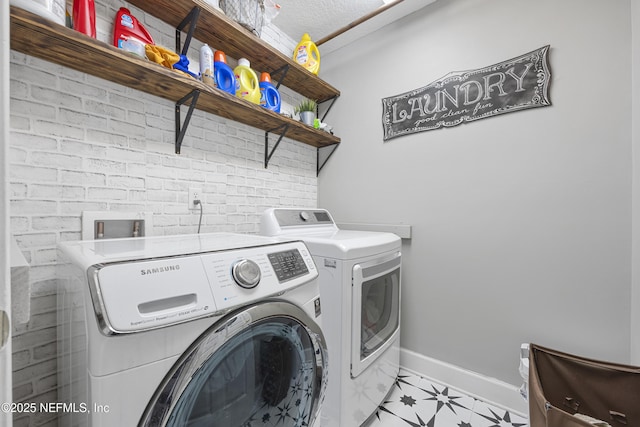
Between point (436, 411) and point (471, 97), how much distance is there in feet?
6.30

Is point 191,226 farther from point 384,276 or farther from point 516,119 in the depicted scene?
point 516,119

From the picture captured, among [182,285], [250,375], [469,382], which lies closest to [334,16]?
[182,285]

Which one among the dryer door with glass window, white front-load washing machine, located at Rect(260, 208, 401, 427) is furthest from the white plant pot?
the dryer door with glass window

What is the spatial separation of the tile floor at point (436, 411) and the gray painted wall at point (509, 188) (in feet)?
0.63

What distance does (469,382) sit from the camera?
166cm

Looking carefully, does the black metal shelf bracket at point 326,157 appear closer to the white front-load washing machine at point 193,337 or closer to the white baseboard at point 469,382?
the white front-load washing machine at point 193,337

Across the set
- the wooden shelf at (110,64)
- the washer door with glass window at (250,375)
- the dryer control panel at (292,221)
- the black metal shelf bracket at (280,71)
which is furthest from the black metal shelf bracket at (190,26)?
the washer door with glass window at (250,375)

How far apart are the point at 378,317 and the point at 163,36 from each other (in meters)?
1.99

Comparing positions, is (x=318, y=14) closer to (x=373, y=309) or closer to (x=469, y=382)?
(x=373, y=309)

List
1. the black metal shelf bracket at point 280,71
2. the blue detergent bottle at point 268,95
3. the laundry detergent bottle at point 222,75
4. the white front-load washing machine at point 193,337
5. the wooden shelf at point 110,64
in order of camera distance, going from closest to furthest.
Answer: the white front-load washing machine at point 193,337 → the wooden shelf at point 110,64 → the laundry detergent bottle at point 222,75 → the blue detergent bottle at point 268,95 → the black metal shelf bracket at point 280,71

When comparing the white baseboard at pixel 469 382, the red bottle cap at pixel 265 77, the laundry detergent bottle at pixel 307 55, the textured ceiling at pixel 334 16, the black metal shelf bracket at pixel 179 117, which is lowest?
the white baseboard at pixel 469 382

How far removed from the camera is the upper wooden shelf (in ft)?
4.39

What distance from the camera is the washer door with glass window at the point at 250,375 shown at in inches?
25.3

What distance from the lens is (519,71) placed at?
4.94 ft
